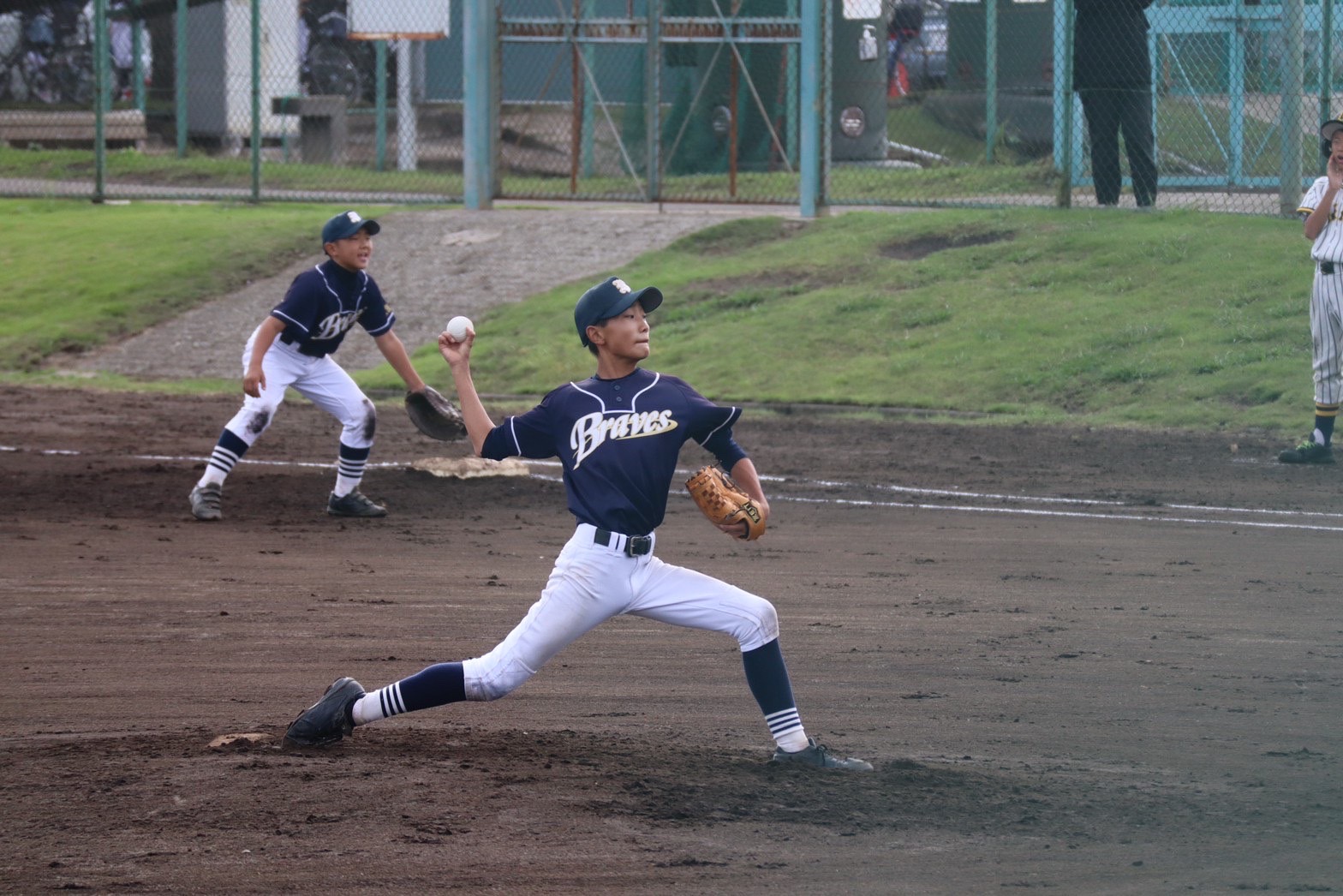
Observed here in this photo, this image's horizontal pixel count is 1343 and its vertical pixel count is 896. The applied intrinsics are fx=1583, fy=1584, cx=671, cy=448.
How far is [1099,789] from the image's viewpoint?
213 inches

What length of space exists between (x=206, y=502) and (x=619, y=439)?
5.58 meters

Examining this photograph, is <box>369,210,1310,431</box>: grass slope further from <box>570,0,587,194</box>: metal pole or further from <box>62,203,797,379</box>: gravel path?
<box>570,0,587,194</box>: metal pole

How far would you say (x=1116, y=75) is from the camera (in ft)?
55.2

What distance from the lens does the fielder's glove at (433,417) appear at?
313 inches

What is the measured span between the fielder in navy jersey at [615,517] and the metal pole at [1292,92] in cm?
1259

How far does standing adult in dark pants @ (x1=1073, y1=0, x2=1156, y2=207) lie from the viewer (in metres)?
16.8

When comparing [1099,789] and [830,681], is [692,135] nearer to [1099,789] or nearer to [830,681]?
[830,681]

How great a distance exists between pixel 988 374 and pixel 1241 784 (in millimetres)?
9223

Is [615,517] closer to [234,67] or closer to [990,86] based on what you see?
[990,86]

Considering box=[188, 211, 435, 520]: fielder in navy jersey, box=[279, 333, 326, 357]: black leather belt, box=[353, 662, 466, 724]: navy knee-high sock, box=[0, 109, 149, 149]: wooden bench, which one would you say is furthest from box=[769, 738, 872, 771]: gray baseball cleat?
box=[0, 109, 149, 149]: wooden bench

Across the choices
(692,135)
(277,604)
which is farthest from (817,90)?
(277,604)

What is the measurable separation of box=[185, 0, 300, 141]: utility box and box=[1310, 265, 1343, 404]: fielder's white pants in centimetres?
1913

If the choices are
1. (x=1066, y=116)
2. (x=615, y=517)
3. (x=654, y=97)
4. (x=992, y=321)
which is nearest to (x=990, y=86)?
(x=1066, y=116)

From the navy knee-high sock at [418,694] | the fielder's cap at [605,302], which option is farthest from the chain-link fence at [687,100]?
the navy knee-high sock at [418,694]
